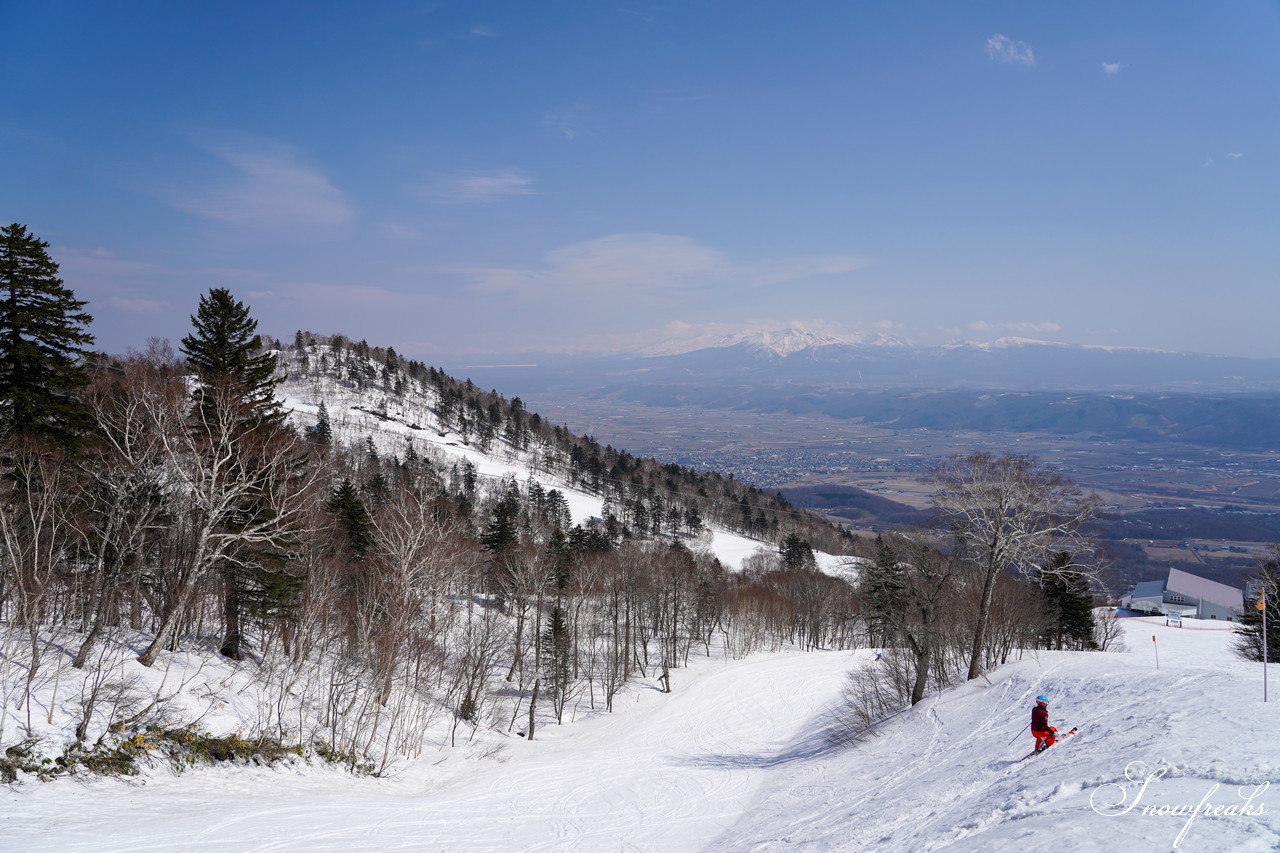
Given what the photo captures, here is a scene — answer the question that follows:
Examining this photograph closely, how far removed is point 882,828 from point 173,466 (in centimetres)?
2404

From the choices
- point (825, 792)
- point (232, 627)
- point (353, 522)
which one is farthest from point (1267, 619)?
point (353, 522)

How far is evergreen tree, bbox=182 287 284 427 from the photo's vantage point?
21.6 meters

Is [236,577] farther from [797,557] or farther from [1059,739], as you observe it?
[797,557]

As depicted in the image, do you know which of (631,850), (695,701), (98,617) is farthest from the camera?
(695,701)

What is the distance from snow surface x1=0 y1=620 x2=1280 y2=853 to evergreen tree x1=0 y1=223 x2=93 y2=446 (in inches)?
592

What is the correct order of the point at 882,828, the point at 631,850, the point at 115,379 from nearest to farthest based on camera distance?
the point at 882,828
the point at 631,850
the point at 115,379

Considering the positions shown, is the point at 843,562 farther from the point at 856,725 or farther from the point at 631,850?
the point at 631,850

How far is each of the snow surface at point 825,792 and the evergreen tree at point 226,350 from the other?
1217cm

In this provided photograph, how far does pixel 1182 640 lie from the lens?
140 ft

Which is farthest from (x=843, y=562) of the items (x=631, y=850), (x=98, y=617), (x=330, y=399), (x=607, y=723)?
(x=330, y=399)

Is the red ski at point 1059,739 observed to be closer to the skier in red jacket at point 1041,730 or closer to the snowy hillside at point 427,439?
the skier in red jacket at point 1041,730

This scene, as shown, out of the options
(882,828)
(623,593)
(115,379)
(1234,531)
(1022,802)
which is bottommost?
(1234,531)

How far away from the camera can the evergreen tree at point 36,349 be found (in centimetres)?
2180
